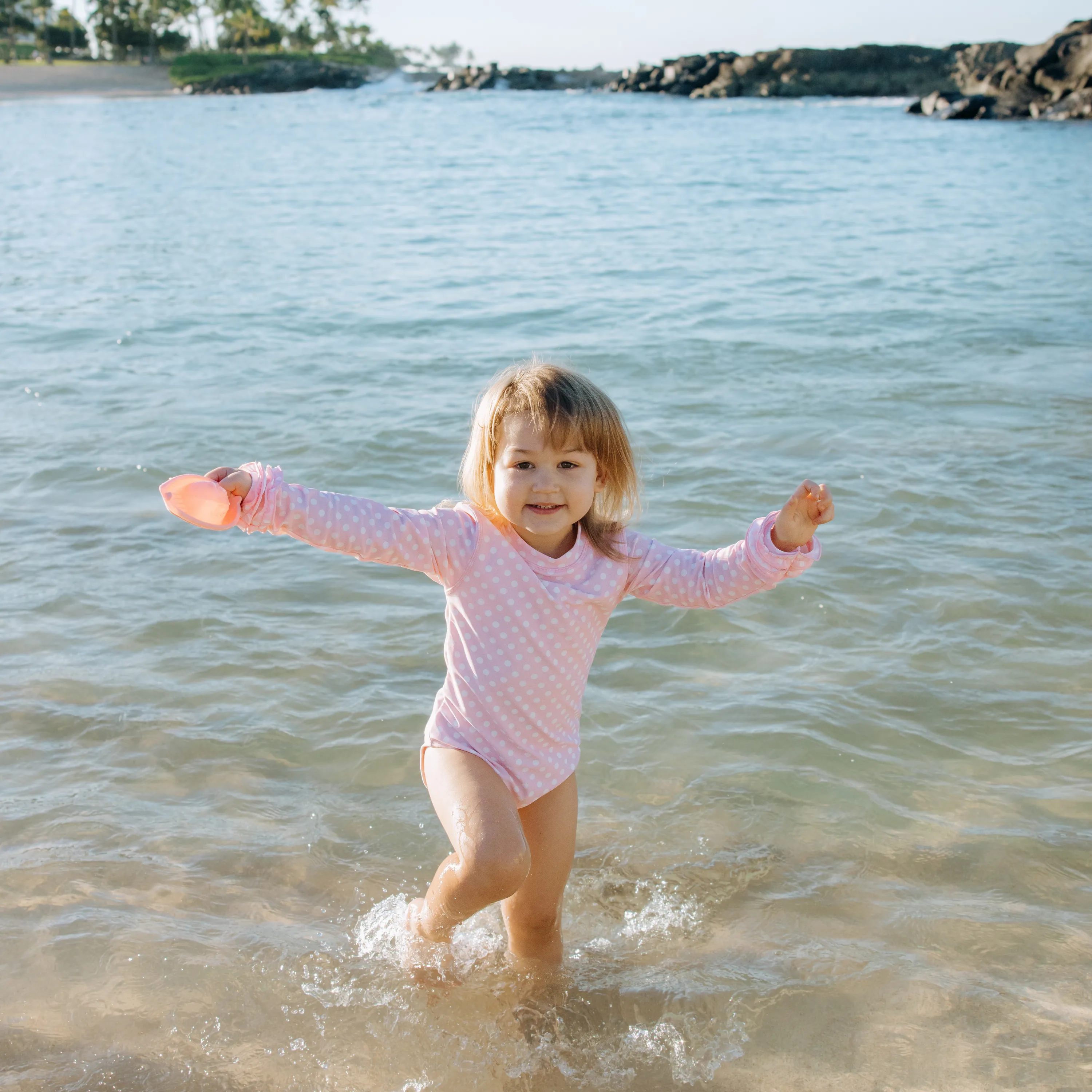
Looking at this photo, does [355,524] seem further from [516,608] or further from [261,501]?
[516,608]

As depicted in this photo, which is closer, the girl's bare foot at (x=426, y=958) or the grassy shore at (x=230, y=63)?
the girl's bare foot at (x=426, y=958)

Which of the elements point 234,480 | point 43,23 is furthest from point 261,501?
point 43,23

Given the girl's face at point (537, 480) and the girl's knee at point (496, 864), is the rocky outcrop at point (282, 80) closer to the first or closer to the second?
the girl's face at point (537, 480)

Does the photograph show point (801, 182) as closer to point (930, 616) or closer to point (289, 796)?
point (930, 616)

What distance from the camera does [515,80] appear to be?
8012 centimetres

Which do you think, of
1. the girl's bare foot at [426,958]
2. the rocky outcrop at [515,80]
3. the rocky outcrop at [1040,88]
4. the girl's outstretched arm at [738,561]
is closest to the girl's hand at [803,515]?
the girl's outstretched arm at [738,561]

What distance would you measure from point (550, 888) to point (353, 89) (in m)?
84.9

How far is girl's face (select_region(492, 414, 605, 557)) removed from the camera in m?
2.54

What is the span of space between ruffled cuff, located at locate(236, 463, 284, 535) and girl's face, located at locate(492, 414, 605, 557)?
1.63 feet

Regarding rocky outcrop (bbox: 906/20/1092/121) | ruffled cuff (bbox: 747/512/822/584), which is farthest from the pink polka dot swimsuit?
rocky outcrop (bbox: 906/20/1092/121)

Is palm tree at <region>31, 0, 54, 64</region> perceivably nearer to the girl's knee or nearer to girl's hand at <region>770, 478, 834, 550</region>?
girl's hand at <region>770, 478, 834, 550</region>

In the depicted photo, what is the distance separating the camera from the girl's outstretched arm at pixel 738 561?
2521 millimetres

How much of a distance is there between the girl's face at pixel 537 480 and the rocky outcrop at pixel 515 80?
79.9 m

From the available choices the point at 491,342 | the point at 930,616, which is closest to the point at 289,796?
the point at 930,616
